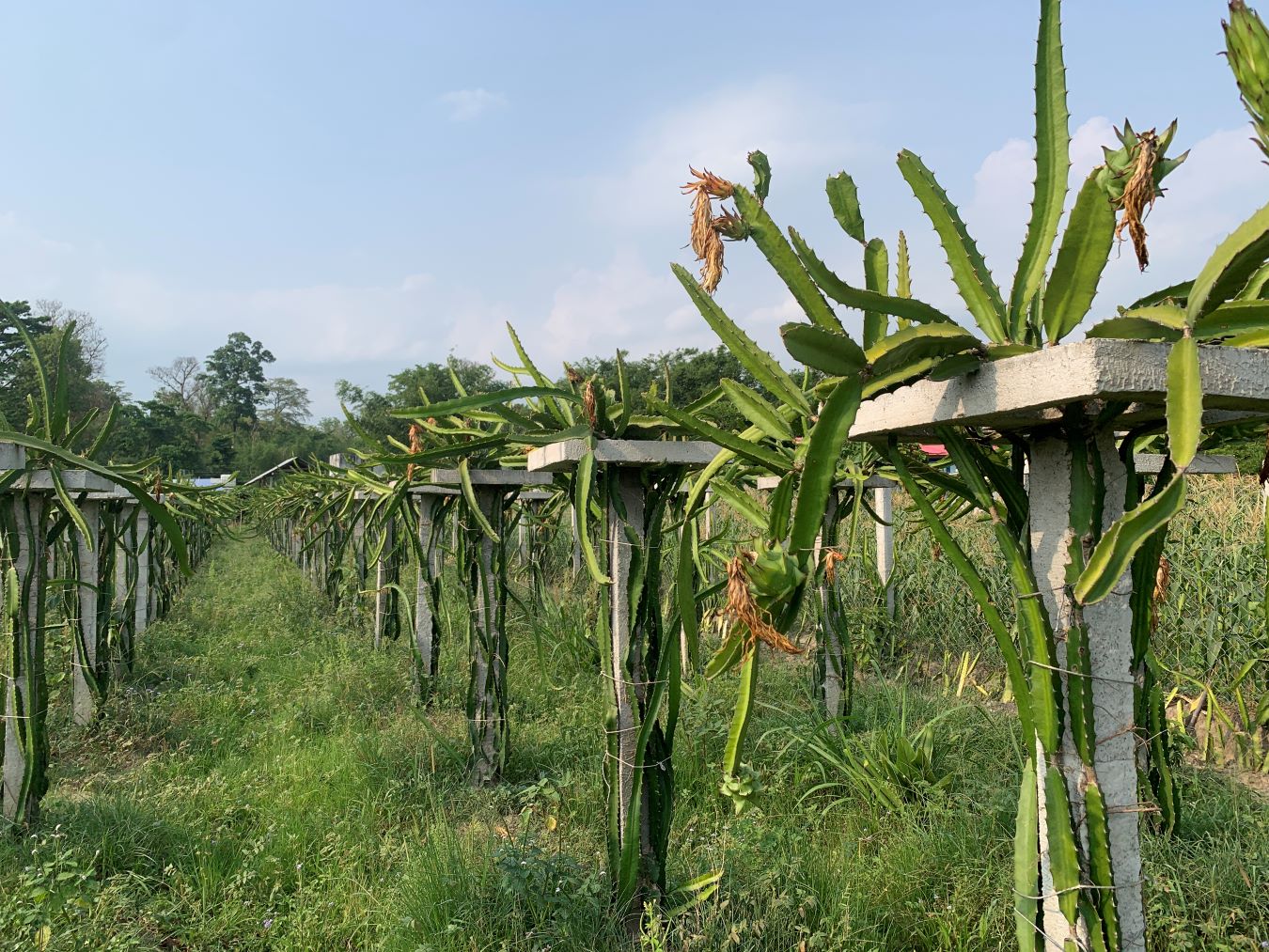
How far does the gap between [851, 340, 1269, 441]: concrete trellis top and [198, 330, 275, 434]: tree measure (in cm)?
5718

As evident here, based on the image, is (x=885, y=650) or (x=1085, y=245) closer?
(x=1085, y=245)

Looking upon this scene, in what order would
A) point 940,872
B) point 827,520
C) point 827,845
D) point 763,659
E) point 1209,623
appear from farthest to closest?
point 763,659
point 1209,623
point 827,520
point 827,845
point 940,872

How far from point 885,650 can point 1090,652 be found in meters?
4.39

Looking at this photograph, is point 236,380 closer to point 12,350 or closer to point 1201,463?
point 12,350

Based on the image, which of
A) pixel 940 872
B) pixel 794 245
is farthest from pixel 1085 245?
pixel 940 872

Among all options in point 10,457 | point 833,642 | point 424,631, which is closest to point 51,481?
point 10,457

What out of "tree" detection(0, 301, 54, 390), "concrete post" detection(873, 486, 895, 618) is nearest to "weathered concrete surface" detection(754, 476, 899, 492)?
"concrete post" detection(873, 486, 895, 618)

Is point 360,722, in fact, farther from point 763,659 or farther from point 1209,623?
point 1209,623

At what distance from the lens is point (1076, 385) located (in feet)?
2.68

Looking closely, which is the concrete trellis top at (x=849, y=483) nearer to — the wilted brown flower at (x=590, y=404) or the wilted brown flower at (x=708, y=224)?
the wilted brown flower at (x=590, y=404)

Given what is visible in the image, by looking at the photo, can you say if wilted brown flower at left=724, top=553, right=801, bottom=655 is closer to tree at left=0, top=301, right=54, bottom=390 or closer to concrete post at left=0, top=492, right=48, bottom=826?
concrete post at left=0, top=492, right=48, bottom=826

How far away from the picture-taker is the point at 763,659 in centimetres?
499

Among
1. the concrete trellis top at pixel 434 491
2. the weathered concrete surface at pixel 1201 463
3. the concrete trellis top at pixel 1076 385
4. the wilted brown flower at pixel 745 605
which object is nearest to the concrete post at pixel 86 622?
the concrete trellis top at pixel 434 491

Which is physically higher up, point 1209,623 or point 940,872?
point 1209,623
